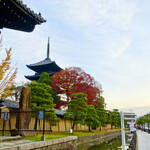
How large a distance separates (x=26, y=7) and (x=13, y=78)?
543 cm

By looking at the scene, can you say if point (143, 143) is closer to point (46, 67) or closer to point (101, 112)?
point (101, 112)

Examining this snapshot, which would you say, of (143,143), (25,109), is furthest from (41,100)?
(143,143)

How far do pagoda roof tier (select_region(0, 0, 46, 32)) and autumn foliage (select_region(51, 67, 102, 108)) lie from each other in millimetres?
27446

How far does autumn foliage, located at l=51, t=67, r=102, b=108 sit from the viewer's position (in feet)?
116

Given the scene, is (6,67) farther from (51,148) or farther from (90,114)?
(90,114)

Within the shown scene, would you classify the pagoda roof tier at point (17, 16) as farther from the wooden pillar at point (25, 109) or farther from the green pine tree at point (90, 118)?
the green pine tree at point (90, 118)

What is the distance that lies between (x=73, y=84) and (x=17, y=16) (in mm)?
29477

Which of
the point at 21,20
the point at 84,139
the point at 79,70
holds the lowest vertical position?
the point at 84,139

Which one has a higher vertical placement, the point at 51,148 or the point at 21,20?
the point at 21,20

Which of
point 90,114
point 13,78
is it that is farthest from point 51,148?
point 90,114

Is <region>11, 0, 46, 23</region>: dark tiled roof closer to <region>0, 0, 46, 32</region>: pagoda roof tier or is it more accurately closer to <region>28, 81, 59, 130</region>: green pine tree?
<region>0, 0, 46, 32</region>: pagoda roof tier

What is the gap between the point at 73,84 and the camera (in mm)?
36250

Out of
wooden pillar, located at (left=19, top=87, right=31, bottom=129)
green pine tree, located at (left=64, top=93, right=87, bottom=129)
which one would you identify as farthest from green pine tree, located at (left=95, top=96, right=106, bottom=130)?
wooden pillar, located at (left=19, top=87, right=31, bottom=129)

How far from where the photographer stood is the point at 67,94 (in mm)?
35688
